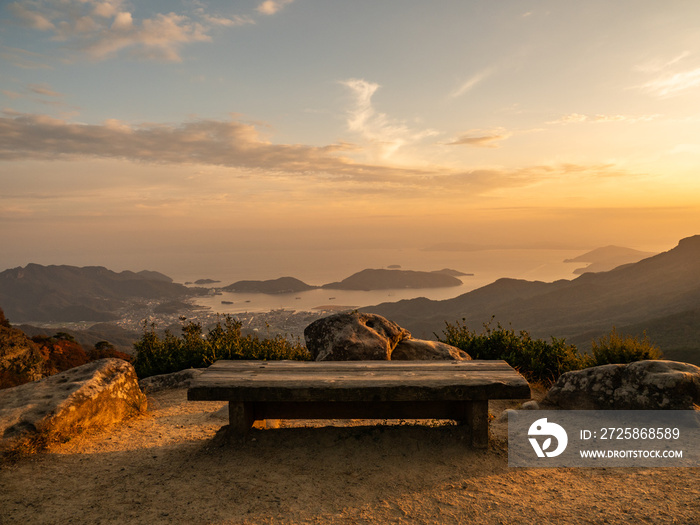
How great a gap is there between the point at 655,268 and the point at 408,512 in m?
118

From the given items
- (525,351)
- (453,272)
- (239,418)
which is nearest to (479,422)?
(239,418)

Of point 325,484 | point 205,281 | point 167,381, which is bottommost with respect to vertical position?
point 205,281

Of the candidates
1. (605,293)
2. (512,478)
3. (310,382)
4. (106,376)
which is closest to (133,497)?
(310,382)

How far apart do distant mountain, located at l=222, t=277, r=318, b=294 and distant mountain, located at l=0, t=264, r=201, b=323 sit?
2188cm

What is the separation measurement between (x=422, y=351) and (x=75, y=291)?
15603 centimetres

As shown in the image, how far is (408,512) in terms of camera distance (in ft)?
11.5

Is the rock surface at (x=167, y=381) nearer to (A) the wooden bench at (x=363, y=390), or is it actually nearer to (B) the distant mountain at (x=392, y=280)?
Answer: (A) the wooden bench at (x=363, y=390)

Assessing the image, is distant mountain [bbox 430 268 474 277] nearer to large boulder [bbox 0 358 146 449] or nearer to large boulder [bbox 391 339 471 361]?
large boulder [bbox 391 339 471 361]

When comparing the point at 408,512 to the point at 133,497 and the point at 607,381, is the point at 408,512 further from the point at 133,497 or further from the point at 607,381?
the point at 607,381

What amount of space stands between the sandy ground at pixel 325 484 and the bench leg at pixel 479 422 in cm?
12

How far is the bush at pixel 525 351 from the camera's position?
28.9ft

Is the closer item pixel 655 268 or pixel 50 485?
pixel 50 485

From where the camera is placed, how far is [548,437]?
5246mm

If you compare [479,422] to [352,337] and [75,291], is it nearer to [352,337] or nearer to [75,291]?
[352,337]
